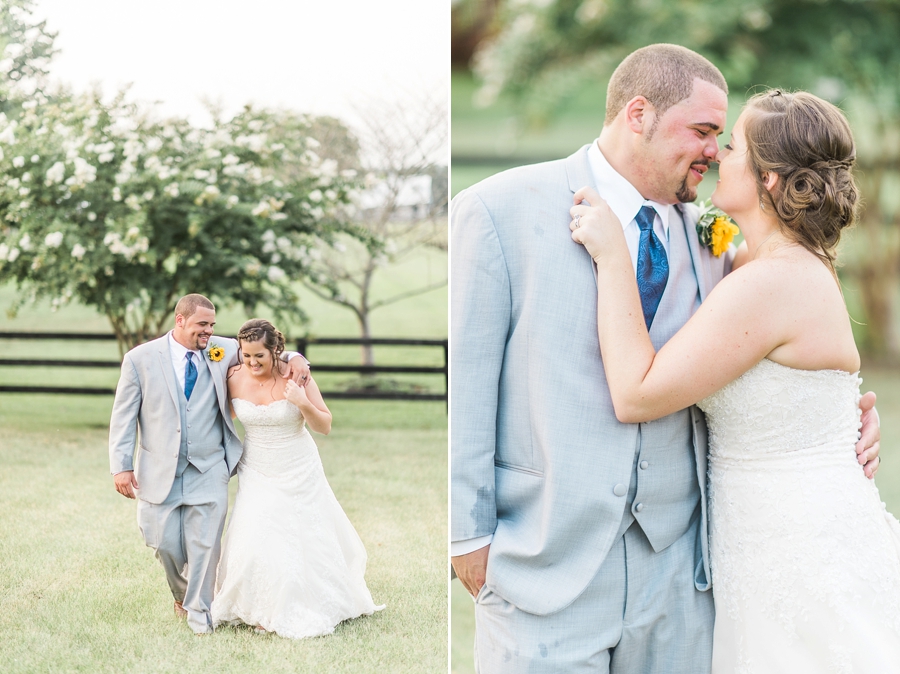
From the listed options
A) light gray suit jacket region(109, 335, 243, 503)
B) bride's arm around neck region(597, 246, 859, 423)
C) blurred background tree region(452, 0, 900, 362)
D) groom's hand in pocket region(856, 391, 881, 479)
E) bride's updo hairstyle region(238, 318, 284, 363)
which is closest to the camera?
bride's arm around neck region(597, 246, 859, 423)

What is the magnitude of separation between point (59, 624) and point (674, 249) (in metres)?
2.26

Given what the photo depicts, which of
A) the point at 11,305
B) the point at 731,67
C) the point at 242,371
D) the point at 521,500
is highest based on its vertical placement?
the point at 731,67

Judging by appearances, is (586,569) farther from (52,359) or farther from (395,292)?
(52,359)

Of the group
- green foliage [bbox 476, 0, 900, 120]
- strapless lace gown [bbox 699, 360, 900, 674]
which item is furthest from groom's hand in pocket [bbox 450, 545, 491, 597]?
green foliage [bbox 476, 0, 900, 120]

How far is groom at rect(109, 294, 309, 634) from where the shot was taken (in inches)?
101

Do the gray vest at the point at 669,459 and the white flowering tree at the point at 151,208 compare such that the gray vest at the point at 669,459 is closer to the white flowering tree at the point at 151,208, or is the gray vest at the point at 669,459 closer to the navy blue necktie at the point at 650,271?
the navy blue necktie at the point at 650,271

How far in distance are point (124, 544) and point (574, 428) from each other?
5.24 ft

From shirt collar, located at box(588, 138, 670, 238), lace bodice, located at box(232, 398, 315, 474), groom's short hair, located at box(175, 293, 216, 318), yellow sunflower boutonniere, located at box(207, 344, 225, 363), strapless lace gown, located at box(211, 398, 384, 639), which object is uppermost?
shirt collar, located at box(588, 138, 670, 238)

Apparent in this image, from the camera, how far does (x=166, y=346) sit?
2.59 meters

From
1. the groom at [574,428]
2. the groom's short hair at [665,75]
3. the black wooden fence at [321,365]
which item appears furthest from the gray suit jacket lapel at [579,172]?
the black wooden fence at [321,365]

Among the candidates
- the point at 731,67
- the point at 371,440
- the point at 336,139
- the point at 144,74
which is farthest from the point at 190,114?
the point at 731,67

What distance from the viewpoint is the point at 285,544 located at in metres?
2.80

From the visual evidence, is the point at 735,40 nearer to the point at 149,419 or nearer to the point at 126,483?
the point at 149,419

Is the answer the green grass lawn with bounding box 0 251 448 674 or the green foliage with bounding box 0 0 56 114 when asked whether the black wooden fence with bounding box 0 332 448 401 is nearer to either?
the green grass lawn with bounding box 0 251 448 674
